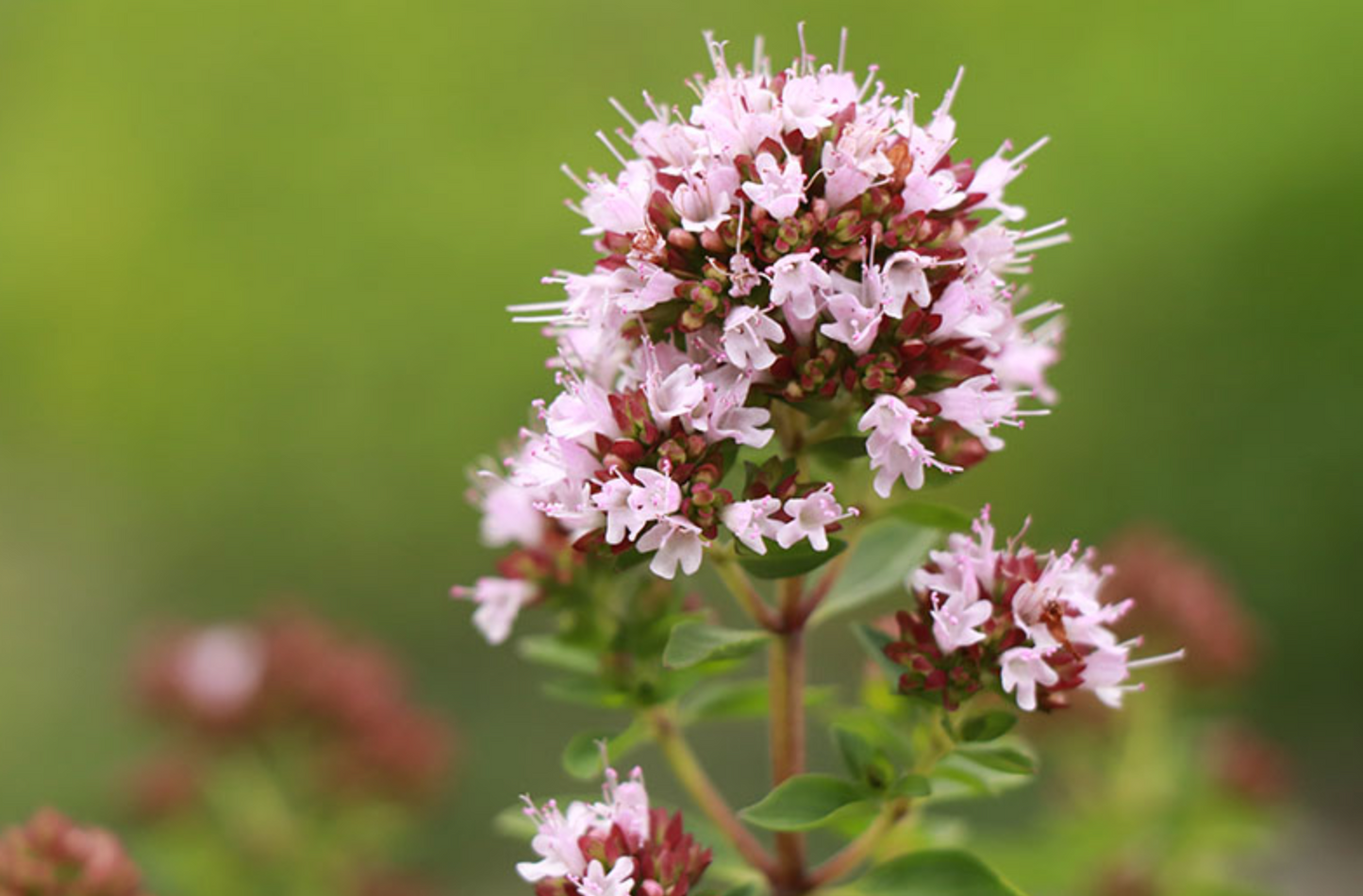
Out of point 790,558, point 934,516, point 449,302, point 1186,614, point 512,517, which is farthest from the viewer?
point 449,302

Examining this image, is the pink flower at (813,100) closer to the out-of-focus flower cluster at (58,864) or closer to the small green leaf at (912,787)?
the small green leaf at (912,787)

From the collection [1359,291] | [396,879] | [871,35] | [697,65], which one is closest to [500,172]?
[697,65]

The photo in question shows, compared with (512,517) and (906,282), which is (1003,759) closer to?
(906,282)

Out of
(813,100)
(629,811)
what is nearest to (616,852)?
(629,811)

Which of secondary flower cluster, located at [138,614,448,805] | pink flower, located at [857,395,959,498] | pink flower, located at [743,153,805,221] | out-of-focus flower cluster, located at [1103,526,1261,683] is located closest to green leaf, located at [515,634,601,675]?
pink flower, located at [857,395,959,498]

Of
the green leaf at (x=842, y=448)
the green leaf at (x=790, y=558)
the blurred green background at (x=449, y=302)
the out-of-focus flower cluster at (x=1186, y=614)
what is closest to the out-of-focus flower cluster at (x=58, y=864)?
the green leaf at (x=790, y=558)
